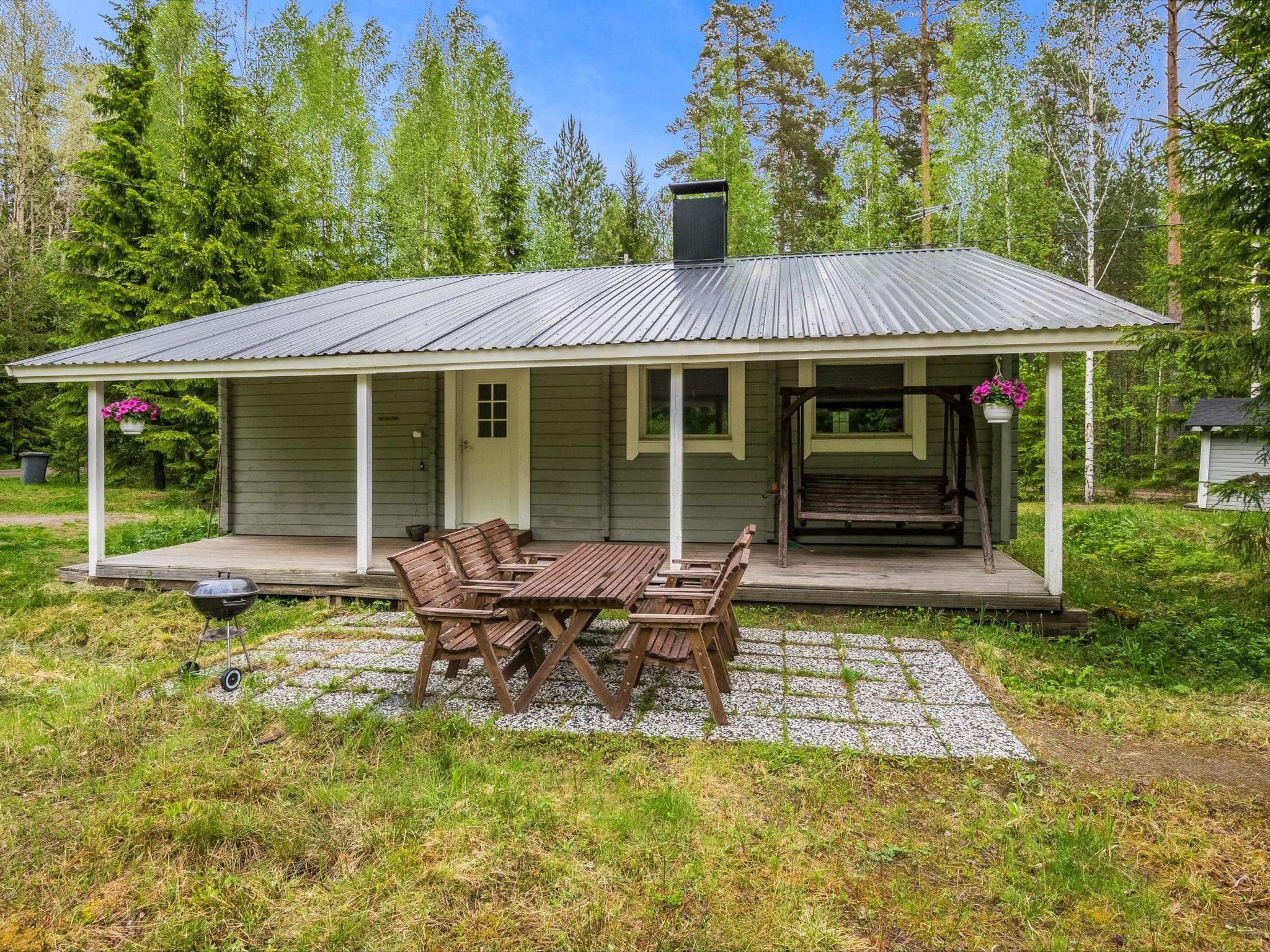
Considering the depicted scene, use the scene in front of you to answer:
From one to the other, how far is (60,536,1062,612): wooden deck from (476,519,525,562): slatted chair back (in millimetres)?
1531

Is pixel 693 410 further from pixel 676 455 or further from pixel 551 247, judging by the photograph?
pixel 551 247

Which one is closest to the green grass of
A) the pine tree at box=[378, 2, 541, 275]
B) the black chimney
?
the pine tree at box=[378, 2, 541, 275]

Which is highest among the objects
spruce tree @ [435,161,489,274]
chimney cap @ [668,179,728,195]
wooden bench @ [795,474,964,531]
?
spruce tree @ [435,161,489,274]

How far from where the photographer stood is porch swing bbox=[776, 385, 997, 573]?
215 inches

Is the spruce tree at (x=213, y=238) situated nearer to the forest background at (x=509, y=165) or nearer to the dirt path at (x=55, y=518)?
the forest background at (x=509, y=165)

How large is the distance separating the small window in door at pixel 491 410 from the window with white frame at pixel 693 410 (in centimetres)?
140

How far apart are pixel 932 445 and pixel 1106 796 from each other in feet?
14.6

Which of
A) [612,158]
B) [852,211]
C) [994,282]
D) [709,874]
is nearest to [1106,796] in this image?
[709,874]

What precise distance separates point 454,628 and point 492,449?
12.7 feet

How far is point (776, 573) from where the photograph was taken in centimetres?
539

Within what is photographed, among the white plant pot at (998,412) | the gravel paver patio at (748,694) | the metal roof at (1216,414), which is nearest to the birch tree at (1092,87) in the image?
the metal roof at (1216,414)

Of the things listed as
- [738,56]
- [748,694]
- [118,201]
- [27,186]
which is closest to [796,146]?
[738,56]

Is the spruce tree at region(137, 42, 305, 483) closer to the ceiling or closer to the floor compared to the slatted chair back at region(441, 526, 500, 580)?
closer to the ceiling

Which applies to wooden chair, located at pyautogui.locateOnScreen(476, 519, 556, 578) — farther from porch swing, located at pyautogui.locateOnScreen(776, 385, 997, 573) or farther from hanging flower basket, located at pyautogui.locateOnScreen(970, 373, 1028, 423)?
hanging flower basket, located at pyautogui.locateOnScreen(970, 373, 1028, 423)
